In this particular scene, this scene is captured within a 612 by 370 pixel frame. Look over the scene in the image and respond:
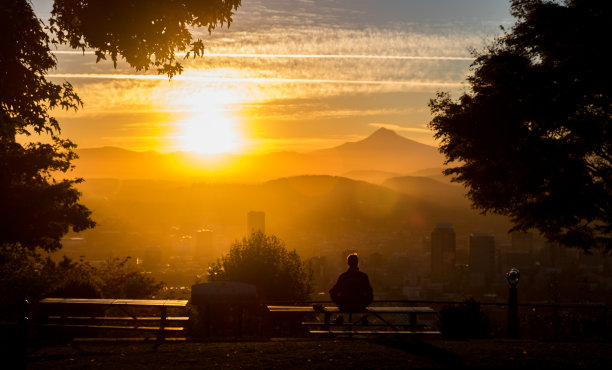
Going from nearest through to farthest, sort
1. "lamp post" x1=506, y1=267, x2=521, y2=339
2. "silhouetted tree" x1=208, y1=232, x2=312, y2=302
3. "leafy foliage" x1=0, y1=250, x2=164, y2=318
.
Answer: "lamp post" x1=506, y1=267, x2=521, y2=339, "leafy foliage" x1=0, y1=250, x2=164, y2=318, "silhouetted tree" x1=208, y1=232, x2=312, y2=302

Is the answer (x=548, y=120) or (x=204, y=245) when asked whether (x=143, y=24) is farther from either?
(x=204, y=245)

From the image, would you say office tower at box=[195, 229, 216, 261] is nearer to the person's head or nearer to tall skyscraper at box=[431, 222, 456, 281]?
tall skyscraper at box=[431, 222, 456, 281]

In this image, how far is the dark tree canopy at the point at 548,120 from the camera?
2244 centimetres

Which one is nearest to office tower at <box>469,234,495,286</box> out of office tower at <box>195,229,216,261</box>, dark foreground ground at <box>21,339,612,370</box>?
office tower at <box>195,229,216,261</box>

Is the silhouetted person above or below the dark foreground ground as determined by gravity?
above

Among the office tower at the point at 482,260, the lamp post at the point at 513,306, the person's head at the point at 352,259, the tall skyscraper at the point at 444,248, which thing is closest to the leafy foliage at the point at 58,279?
the person's head at the point at 352,259

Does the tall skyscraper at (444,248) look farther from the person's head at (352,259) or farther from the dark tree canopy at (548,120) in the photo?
the person's head at (352,259)

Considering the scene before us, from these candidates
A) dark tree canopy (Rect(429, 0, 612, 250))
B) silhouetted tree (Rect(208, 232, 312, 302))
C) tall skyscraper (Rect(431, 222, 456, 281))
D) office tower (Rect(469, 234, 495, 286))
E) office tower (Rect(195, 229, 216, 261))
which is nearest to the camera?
dark tree canopy (Rect(429, 0, 612, 250))

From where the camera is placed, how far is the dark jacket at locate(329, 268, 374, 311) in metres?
15.9

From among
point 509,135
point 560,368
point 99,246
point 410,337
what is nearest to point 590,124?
point 509,135

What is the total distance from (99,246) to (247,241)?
551 ft

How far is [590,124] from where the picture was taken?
73.8 ft

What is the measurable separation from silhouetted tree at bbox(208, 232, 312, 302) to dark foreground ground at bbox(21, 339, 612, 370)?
16.9 meters

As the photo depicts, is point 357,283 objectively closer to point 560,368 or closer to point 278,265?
point 560,368
